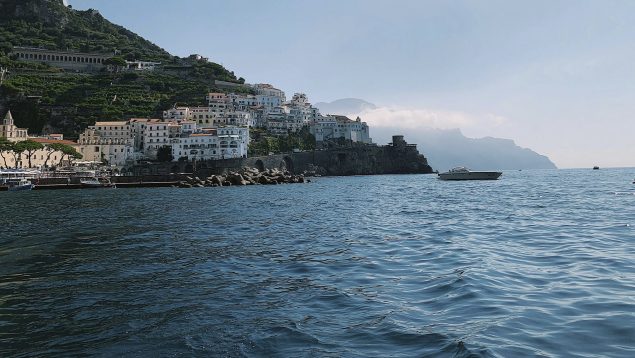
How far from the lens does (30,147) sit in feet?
280

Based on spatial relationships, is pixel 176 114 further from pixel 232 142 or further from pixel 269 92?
pixel 269 92

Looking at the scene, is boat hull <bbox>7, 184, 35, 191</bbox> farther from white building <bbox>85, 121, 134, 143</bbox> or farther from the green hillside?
the green hillside

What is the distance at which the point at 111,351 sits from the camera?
20.3 ft

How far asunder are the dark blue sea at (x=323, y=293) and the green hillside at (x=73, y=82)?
123 metres

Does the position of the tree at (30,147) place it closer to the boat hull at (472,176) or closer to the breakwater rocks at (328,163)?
the breakwater rocks at (328,163)

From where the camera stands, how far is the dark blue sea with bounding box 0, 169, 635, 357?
637 centimetres

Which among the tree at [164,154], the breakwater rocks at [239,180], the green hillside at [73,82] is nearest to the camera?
the breakwater rocks at [239,180]

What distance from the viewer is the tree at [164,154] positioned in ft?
363

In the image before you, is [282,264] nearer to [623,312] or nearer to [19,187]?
[623,312]

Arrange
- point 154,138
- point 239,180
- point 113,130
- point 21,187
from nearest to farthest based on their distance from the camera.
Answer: point 21,187 → point 239,180 → point 113,130 → point 154,138

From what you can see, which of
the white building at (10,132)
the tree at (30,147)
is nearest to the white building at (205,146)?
the tree at (30,147)

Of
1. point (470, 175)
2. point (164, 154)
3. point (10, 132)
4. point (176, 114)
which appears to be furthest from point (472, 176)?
point (10, 132)

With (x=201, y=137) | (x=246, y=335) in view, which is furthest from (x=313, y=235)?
(x=201, y=137)

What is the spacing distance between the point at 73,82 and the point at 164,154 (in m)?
56.4
